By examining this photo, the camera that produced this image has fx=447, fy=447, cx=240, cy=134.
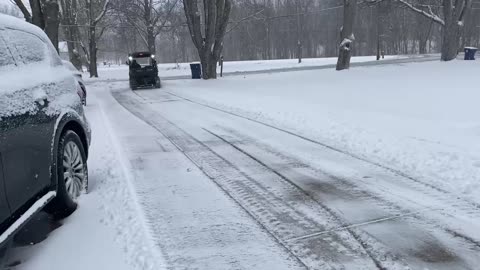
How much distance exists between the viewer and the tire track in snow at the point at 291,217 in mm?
3562

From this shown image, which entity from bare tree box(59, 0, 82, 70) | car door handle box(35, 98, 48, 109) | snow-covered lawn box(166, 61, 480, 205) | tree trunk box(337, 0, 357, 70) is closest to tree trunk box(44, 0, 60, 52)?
snow-covered lawn box(166, 61, 480, 205)

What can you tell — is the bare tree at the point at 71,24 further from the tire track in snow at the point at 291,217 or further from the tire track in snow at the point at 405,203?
the tire track in snow at the point at 405,203

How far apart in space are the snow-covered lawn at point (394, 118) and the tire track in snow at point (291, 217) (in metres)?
1.78

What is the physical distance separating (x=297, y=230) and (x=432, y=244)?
116 cm

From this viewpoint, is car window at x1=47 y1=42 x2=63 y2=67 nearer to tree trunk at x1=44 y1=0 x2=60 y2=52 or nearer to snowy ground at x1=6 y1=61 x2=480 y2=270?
snowy ground at x1=6 y1=61 x2=480 y2=270

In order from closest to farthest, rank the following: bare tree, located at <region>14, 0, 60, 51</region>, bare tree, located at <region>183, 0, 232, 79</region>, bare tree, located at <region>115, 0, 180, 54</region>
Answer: bare tree, located at <region>14, 0, 60, 51</region> → bare tree, located at <region>183, 0, 232, 79</region> → bare tree, located at <region>115, 0, 180, 54</region>

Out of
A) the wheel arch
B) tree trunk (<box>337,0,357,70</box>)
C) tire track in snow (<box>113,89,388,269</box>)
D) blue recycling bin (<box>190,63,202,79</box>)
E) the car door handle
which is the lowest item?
tire track in snow (<box>113,89,388,269</box>)

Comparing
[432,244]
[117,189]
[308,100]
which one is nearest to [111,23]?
[308,100]

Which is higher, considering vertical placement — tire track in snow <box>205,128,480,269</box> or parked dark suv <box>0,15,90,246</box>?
parked dark suv <box>0,15,90,246</box>

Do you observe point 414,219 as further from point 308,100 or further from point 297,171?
point 308,100

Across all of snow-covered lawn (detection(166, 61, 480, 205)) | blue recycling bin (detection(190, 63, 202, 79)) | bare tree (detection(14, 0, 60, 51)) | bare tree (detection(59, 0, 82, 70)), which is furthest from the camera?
bare tree (detection(59, 0, 82, 70))

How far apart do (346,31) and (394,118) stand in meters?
16.2

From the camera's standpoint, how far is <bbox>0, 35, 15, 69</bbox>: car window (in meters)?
3.74

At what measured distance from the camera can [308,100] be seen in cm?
1418
